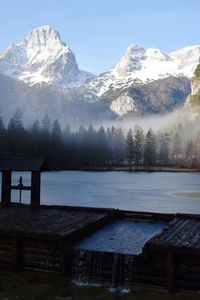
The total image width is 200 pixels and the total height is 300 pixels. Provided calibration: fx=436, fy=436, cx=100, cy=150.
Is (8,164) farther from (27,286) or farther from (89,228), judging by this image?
(27,286)

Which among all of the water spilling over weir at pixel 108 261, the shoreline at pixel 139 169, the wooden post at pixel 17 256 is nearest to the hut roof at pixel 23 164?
the wooden post at pixel 17 256

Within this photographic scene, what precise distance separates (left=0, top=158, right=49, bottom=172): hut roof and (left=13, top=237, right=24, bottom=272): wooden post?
6.58 meters

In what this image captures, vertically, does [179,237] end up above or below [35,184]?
below

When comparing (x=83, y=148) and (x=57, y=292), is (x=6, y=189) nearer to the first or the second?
(x=57, y=292)

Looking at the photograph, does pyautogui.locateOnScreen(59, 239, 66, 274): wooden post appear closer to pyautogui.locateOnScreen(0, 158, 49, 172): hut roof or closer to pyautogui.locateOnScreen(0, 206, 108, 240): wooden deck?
pyautogui.locateOnScreen(0, 206, 108, 240): wooden deck

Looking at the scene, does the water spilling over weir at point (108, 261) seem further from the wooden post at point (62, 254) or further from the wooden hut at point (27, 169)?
the wooden hut at point (27, 169)

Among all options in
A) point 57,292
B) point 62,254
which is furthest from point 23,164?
point 57,292

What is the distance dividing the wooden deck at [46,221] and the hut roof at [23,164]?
2.44 meters

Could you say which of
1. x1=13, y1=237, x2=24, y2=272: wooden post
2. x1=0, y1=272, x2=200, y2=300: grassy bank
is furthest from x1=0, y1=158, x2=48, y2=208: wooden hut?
x1=0, y1=272, x2=200, y2=300: grassy bank

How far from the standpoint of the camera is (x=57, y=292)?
57.4ft

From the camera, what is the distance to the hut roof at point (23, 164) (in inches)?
1020

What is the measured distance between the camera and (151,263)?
17766 mm

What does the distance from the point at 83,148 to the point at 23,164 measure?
492ft

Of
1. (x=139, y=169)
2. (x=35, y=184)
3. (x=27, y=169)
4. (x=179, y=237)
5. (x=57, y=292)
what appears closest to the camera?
(x=57, y=292)
